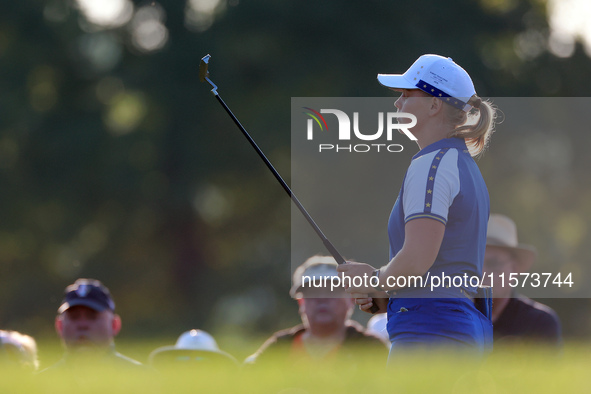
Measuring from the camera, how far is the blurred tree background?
20.9 metres

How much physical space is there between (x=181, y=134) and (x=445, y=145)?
61.8 ft

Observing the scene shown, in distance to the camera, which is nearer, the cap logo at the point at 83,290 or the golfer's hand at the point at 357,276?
the golfer's hand at the point at 357,276

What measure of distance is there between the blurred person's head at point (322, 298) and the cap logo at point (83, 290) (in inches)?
60.8

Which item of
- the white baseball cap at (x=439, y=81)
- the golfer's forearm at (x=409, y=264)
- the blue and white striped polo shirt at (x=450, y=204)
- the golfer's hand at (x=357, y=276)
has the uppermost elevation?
the white baseball cap at (x=439, y=81)

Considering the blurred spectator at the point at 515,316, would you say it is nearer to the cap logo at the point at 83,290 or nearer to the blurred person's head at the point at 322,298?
the blurred person's head at the point at 322,298

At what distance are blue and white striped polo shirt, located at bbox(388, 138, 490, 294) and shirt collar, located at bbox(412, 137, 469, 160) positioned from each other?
0.07 feet

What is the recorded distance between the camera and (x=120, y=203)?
73.2 ft

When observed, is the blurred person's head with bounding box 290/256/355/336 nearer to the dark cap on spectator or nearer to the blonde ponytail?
the dark cap on spectator

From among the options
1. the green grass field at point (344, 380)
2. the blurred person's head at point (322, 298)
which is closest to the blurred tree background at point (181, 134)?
the blurred person's head at point (322, 298)

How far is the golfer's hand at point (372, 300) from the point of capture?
12.2 ft

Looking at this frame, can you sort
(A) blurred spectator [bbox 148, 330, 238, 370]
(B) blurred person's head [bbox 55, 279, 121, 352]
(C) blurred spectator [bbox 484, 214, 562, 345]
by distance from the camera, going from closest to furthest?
(C) blurred spectator [bbox 484, 214, 562, 345] → (A) blurred spectator [bbox 148, 330, 238, 370] → (B) blurred person's head [bbox 55, 279, 121, 352]

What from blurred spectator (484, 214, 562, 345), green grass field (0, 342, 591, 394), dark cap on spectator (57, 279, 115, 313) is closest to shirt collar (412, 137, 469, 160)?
green grass field (0, 342, 591, 394)

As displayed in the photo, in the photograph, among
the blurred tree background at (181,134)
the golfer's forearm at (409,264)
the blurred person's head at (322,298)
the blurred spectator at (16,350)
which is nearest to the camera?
the golfer's forearm at (409,264)

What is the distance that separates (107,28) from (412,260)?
20210 millimetres
